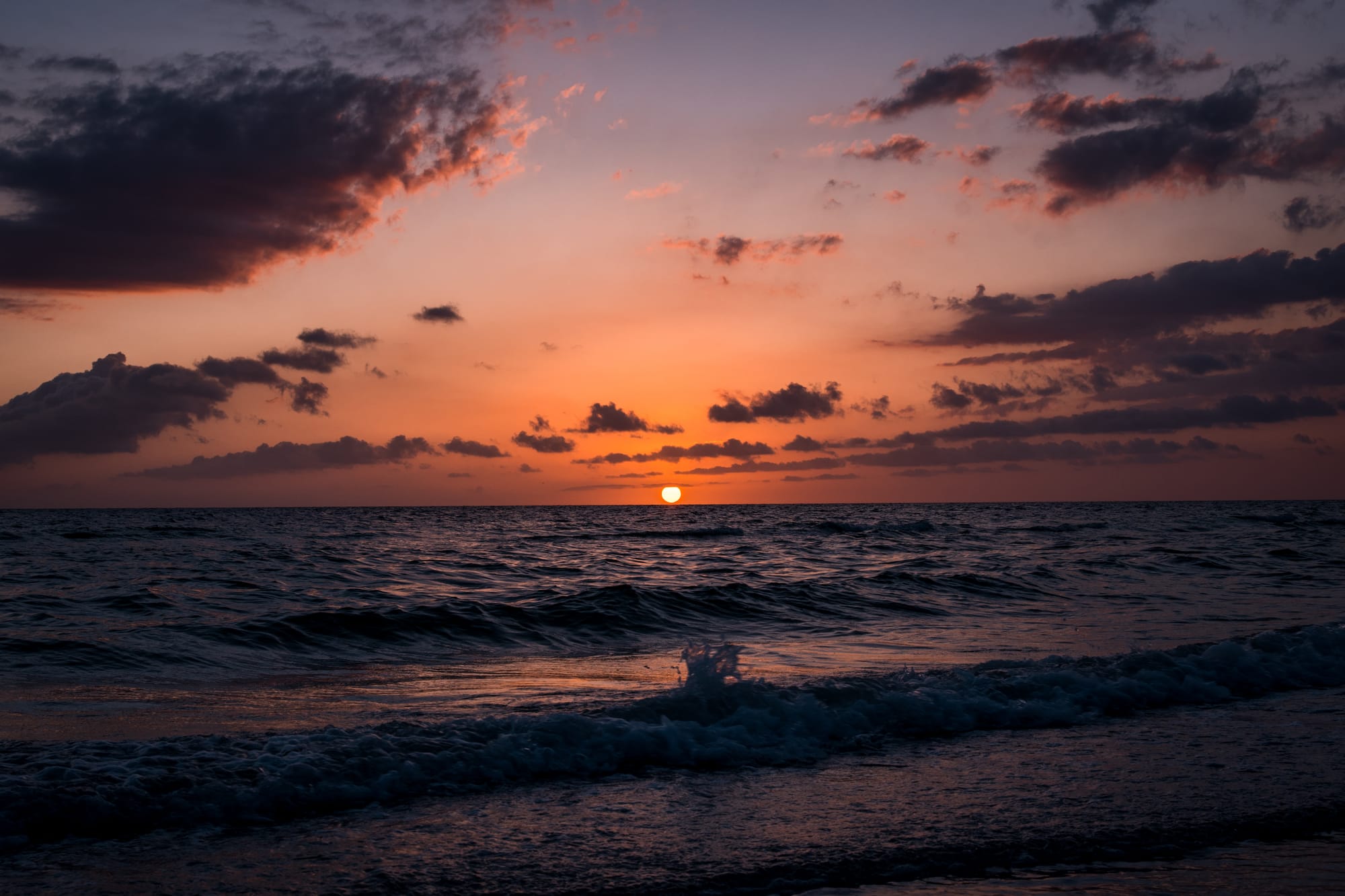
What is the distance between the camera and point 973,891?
464 cm

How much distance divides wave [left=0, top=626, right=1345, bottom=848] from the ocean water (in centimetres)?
3

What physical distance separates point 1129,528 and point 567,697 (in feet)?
188

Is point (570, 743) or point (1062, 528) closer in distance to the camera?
point (570, 743)

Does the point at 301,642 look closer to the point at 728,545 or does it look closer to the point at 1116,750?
the point at 1116,750

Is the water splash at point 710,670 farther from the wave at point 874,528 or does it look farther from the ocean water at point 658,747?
the wave at point 874,528

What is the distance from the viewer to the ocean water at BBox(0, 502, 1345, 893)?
5.01 m

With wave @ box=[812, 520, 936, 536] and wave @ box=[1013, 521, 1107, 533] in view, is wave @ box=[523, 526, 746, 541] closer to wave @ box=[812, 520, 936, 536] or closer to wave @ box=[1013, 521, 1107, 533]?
wave @ box=[812, 520, 936, 536]

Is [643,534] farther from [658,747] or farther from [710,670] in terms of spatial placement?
[658,747]

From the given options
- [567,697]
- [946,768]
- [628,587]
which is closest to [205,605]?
[628,587]

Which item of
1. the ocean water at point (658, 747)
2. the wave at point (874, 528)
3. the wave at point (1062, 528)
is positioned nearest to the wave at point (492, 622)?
the ocean water at point (658, 747)

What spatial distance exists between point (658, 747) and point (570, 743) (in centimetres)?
72

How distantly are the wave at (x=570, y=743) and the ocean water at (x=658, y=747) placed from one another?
3 centimetres

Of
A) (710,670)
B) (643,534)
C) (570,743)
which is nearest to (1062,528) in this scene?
(643,534)

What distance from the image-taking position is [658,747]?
7367 millimetres
